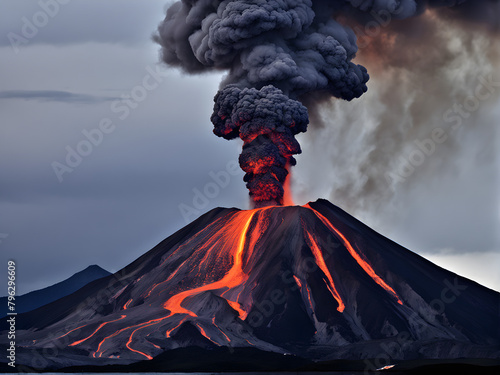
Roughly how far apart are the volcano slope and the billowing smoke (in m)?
5.69

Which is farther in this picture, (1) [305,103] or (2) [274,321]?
(1) [305,103]

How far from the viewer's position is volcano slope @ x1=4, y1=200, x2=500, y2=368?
6800 cm

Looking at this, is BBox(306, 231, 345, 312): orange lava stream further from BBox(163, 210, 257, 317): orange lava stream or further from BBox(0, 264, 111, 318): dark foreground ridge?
BBox(0, 264, 111, 318): dark foreground ridge

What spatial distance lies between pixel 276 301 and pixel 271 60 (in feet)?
70.1

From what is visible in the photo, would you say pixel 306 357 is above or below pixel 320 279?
below

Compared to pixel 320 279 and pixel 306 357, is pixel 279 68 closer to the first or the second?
pixel 320 279

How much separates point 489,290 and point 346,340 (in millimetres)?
22345

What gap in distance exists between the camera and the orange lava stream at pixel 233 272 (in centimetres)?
7482

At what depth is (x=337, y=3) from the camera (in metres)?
89.7

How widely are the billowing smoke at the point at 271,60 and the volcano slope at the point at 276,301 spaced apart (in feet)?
18.7

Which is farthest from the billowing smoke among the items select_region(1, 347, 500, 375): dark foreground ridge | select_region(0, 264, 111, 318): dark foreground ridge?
select_region(0, 264, 111, 318): dark foreground ridge

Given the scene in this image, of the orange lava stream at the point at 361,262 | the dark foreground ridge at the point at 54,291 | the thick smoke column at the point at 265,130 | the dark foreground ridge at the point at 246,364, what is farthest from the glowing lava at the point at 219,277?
the dark foreground ridge at the point at 54,291

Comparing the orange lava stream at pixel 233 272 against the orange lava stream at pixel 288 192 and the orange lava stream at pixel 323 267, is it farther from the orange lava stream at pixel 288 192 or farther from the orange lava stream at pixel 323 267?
the orange lava stream at pixel 323 267

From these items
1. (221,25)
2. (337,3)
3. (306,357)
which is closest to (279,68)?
(221,25)
